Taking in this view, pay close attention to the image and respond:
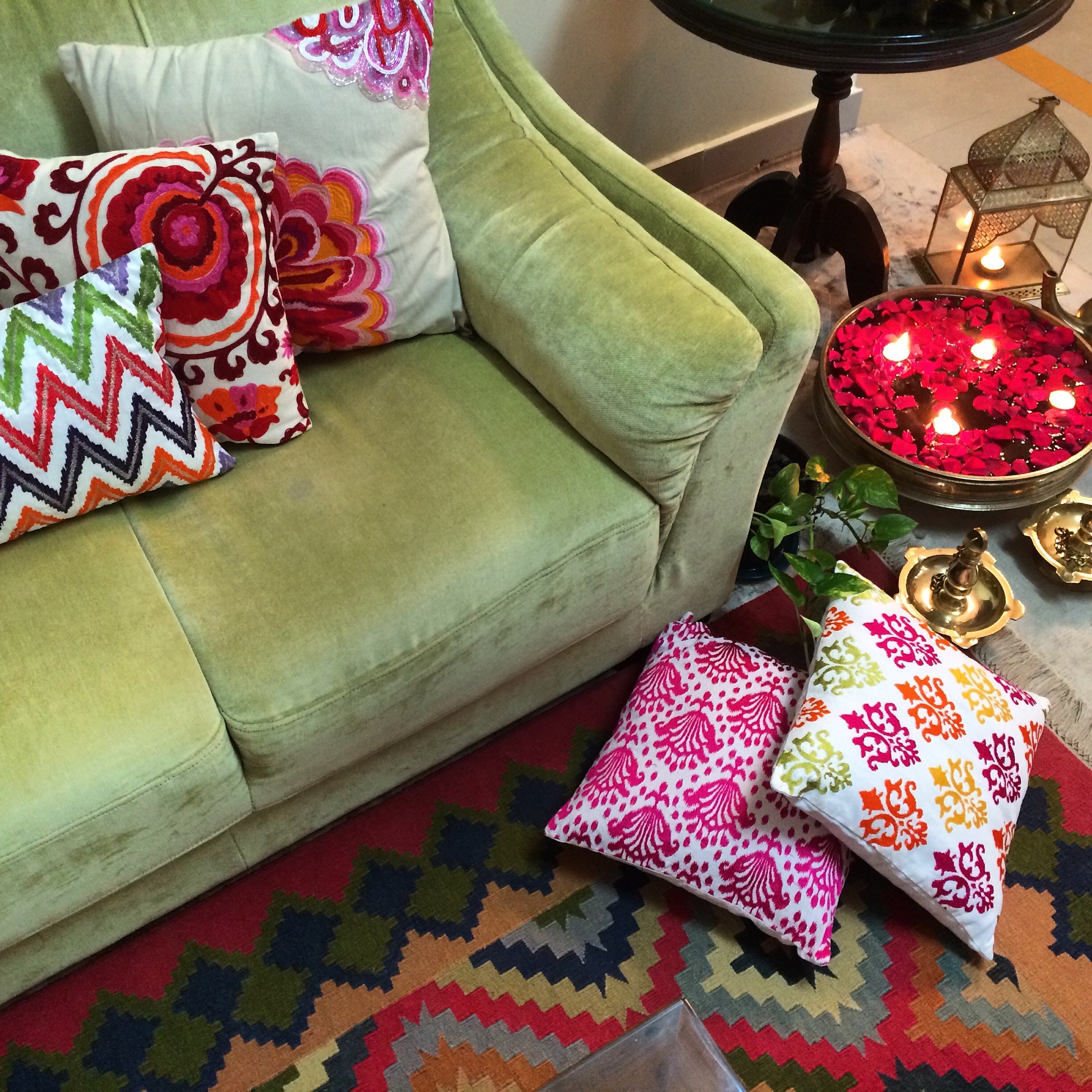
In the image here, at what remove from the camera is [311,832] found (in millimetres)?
1358

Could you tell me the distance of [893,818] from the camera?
1.14 meters

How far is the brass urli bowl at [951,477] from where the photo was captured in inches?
58.7

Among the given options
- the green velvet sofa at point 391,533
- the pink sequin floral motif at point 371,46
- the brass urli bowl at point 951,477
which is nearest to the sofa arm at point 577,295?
the green velvet sofa at point 391,533

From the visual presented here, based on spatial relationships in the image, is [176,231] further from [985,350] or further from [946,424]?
[985,350]

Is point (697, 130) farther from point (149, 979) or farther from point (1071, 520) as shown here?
point (149, 979)

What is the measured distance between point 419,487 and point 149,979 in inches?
27.4

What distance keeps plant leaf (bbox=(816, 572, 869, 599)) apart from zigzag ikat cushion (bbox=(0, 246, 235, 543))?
2.62ft

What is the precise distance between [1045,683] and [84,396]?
1.32 metres

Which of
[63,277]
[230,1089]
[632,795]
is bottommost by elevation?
[230,1089]

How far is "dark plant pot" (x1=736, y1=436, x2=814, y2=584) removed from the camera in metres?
1.58

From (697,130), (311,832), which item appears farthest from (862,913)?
(697,130)

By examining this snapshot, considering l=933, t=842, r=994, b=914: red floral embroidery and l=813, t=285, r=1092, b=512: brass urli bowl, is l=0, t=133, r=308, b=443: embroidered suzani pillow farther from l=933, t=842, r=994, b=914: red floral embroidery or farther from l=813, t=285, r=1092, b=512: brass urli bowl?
l=933, t=842, r=994, b=914: red floral embroidery

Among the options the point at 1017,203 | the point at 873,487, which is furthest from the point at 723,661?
the point at 1017,203

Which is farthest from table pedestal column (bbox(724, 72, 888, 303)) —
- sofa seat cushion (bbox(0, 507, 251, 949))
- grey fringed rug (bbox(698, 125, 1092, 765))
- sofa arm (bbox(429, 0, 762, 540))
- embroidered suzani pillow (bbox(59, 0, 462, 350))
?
sofa seat cushion (bbox(0, 507, 251, 949))
